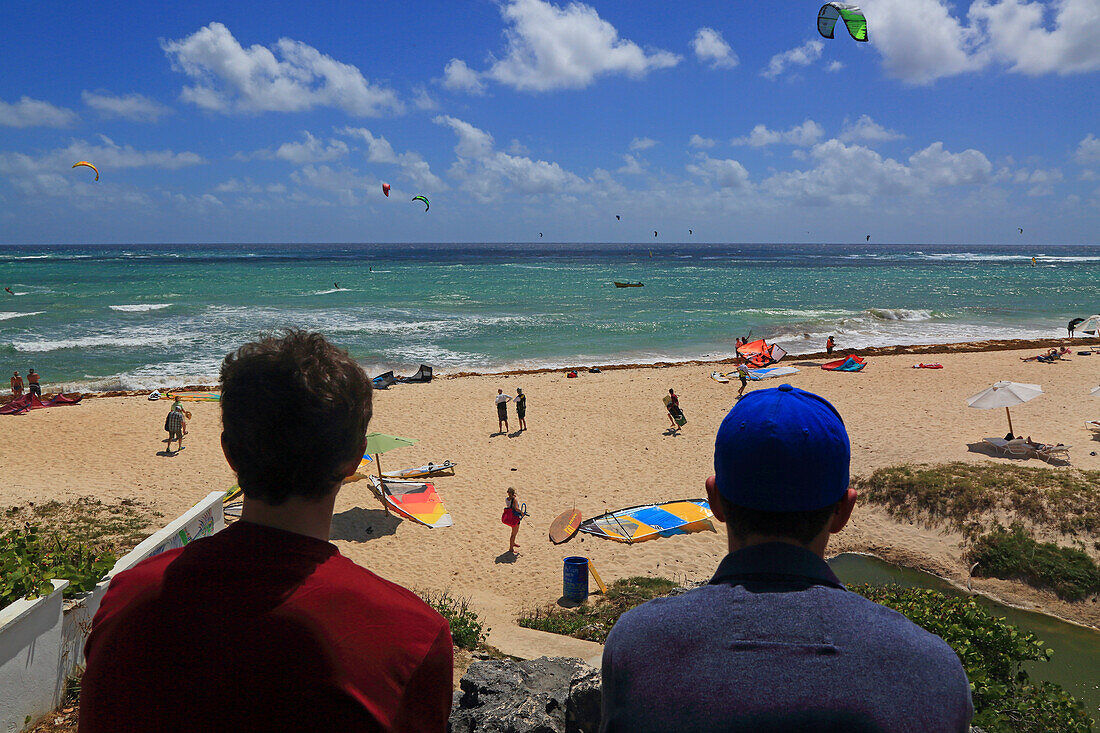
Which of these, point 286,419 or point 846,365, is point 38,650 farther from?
point 846,365

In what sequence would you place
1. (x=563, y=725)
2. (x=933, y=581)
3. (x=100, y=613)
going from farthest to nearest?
(x=933, y=581)
(x=563, y=725)
(x=100, y=613)

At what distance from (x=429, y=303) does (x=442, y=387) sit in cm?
2846

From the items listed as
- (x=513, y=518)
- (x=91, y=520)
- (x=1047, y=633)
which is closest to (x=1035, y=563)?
(x=1047, y=633)

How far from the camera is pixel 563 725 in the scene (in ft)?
11.7

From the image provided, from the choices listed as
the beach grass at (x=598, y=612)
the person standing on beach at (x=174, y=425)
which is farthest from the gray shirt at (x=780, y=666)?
the person standing on beach at (x=174, y=425)

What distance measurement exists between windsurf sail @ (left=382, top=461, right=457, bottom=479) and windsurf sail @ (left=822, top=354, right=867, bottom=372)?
1513 cm

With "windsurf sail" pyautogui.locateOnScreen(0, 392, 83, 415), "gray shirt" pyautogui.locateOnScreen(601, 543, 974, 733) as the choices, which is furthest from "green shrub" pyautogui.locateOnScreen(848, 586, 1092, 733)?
"windsurf sail" pyautogui.locateOnScreen(0, 392, 83, 415)

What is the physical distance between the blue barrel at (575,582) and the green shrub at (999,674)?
3924 mm

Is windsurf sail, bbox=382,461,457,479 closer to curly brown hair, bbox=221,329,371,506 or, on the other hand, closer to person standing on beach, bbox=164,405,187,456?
person standing on beach, bbox=164,405,187,456

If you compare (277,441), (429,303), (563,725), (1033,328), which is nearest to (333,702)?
(277,441)

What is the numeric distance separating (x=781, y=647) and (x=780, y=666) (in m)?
0.03

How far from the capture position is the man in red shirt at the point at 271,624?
1208 mm

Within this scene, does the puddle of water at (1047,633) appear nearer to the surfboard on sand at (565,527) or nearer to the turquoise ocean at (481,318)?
the surfboard on sand at (565,527)

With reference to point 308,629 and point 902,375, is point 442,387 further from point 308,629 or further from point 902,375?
point 308,629
